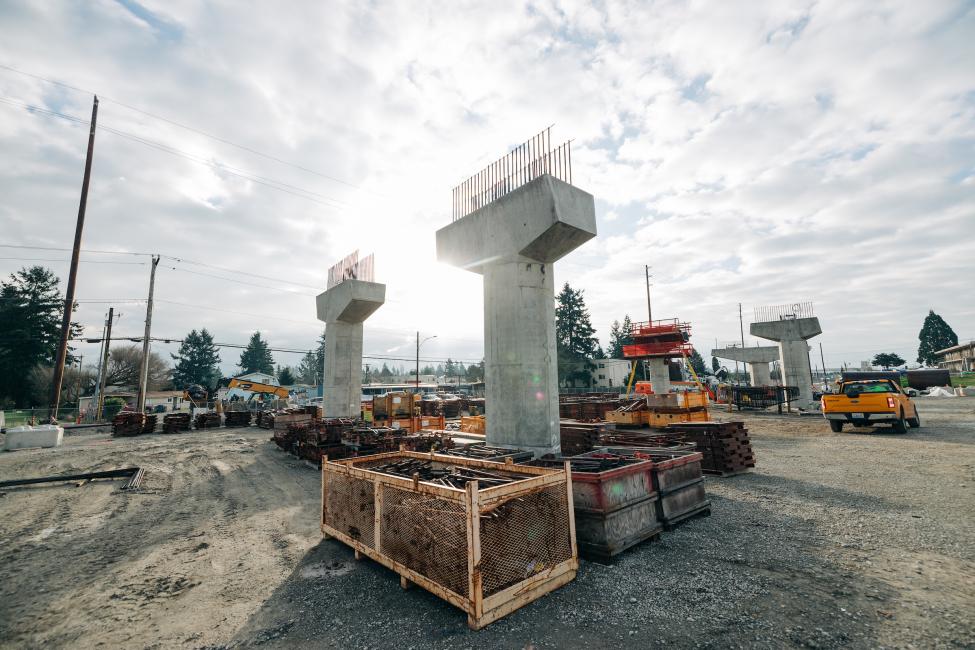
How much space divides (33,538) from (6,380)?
45401mm

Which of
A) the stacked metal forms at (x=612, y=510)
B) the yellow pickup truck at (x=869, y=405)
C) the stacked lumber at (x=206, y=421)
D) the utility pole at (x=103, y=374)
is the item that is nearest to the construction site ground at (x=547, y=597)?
the stacked metal forms at (x=612, y=510)

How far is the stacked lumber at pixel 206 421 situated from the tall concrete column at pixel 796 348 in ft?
123

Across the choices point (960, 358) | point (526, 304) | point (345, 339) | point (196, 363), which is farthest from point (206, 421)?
point (960, 358)

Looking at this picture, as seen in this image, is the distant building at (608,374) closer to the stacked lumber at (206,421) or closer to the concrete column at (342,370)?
the concrete column at (342,370)

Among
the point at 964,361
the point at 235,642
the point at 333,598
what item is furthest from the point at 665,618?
the point at 964,361

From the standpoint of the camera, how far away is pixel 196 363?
84.4 meters

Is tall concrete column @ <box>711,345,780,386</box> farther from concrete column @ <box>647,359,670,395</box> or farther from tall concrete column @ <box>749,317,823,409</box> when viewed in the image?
concrete column @ <box>647,359,670,395</box>

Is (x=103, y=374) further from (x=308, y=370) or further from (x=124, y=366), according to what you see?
(x=308, y=370)

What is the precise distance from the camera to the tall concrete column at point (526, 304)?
28.1ft

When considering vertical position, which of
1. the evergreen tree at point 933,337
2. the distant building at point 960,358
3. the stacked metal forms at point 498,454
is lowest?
the stacked metal forms at point 498,454

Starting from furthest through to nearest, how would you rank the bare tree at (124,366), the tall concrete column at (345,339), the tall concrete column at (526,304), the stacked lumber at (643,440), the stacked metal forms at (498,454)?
the bare tree at (124,366) → the tall concrete column at (345,339) → the stacked lumber at (643,440) → the tall concrete column at (526,304) → the stacked metal forms at (498,454)

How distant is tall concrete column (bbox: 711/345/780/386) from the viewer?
3725cm

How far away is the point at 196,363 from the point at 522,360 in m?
97.7

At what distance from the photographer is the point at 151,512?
25.3 ft
